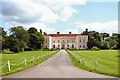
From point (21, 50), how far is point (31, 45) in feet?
54.4

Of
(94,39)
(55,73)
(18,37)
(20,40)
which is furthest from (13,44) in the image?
(55,73)

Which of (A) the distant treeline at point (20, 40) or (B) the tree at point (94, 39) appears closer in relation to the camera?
(A) the distant treeline at point (20, 40)

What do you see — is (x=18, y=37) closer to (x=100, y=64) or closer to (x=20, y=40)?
(x=20, y=40)

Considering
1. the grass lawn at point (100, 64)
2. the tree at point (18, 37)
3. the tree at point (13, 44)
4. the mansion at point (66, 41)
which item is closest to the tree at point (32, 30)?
the tree at point (18, 37)

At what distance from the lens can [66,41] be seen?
132 m

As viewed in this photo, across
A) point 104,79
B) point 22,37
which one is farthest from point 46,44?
point 104,79

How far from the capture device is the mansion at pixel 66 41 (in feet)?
415

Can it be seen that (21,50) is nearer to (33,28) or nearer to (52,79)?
(33,28)

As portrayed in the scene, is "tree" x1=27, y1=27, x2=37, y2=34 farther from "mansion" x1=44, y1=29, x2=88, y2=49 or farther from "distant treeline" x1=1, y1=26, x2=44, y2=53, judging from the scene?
"mansion" x1=44, y1=29, x2=88, y2=49

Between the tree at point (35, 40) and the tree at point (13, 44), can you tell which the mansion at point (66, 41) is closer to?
the tree at point (35, 40)

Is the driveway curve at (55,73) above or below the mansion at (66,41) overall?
below

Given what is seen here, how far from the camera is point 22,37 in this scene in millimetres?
76688

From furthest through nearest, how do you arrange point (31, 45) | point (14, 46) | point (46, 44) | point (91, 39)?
point (46, 44), point (91, 39), point (31, 45), point (14, 46)

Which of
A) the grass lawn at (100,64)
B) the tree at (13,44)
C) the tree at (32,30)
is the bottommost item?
the grass lawn at (100,64)
